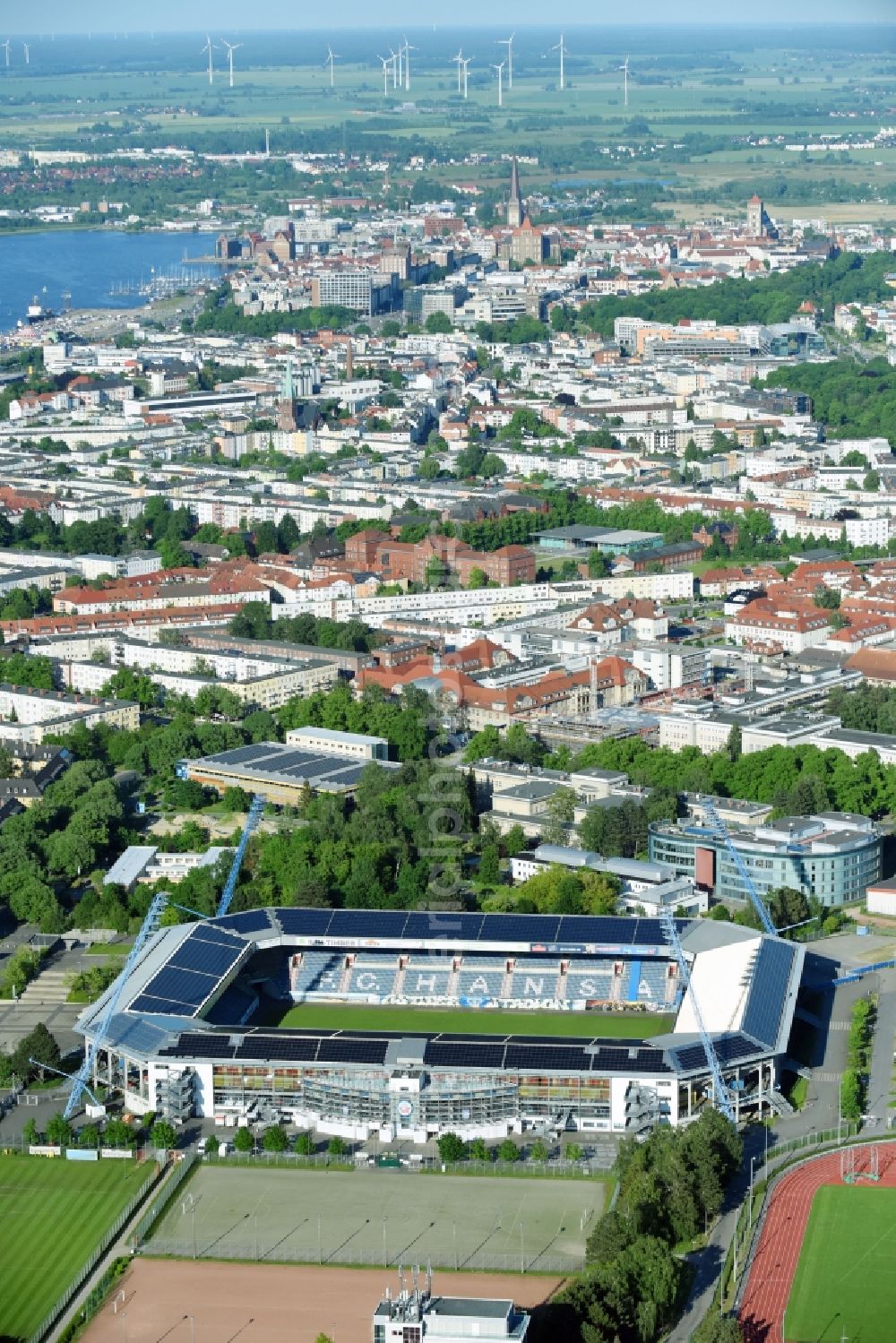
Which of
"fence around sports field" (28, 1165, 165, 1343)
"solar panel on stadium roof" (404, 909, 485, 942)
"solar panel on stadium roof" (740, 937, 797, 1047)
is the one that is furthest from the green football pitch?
"solar panel on stadium roof" (404, 909, 485, 942)

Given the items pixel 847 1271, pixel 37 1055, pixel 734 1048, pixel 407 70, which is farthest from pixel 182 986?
pixel 407 70

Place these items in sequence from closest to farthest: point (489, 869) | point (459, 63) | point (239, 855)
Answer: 1. point (239, 855)
2. point (489, 869)
3. point (459, 63)

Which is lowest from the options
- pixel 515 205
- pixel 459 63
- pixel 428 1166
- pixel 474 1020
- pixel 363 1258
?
pixel 459 63

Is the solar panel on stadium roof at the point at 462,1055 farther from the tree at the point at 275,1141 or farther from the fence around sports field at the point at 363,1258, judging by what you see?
the fence around sports field at the point at 363,1258

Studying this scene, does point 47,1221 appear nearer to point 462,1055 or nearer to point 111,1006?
point 111,1006

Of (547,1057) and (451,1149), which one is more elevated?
(547,1057)

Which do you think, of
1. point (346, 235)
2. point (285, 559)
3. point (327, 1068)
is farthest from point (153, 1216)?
point (346, 235)
